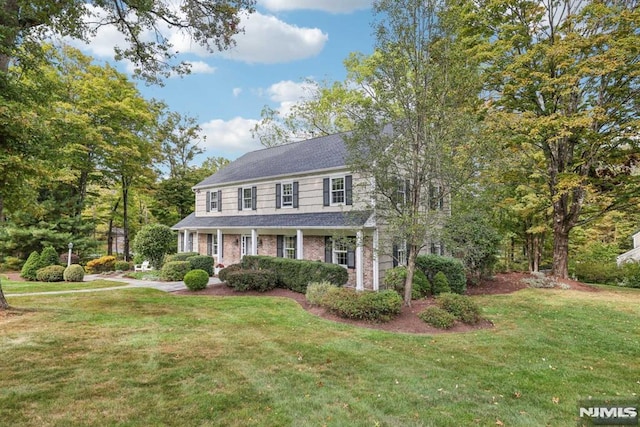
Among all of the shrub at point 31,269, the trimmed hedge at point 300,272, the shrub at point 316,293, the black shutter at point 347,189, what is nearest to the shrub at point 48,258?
the shrub at point 31,269

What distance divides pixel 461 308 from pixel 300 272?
19.9 feet

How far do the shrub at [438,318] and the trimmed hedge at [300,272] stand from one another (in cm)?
404

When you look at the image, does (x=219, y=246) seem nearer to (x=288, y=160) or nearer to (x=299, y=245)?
(x=288, y=160)

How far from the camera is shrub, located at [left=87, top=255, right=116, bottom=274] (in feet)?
65.1

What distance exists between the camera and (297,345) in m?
6.51

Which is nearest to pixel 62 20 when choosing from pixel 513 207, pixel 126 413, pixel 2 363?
pixel 2 363

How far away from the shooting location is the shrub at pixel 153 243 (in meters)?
17.9

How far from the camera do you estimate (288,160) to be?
722 inches

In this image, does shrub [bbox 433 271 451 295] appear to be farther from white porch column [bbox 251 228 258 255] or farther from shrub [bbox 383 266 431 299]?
white porch column [bbox 251 228 258 255]

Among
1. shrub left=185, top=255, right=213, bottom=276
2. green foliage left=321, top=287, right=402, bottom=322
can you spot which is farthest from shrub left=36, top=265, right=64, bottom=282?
green foliage left=321, top=287, right=402, bottom=322

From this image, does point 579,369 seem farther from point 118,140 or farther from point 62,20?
point 118,140

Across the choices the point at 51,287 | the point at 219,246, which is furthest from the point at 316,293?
the point at 219,246

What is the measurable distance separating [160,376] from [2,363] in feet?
8.64

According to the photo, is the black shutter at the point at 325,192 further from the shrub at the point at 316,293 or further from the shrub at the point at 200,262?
the shrub at the point at 200,262
